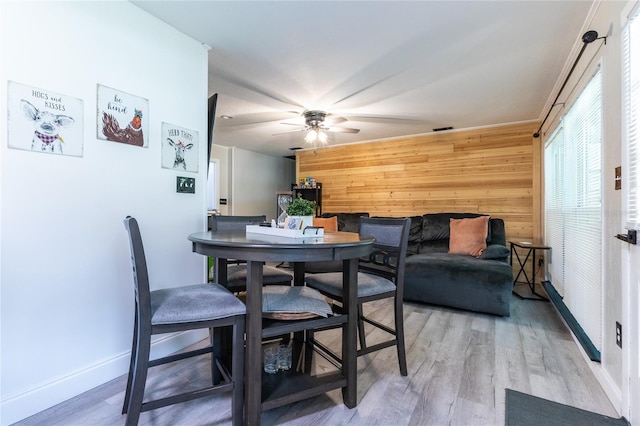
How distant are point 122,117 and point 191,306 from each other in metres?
1.31

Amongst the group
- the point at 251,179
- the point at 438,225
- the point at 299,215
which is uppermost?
the point at 251,179

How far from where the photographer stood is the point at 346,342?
1.53 metres

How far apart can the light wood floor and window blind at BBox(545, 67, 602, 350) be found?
13.6 inches

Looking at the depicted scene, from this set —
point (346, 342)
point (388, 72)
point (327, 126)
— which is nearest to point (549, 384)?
point (346, 342)

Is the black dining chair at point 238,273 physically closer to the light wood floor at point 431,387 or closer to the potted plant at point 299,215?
the potted plant at point 299,215

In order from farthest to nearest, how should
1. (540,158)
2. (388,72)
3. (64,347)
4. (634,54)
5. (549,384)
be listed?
(540,158)
(388,72)
(549,384)
(64,347)
(634,54)

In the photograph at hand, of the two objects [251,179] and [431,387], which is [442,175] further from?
[251,179]

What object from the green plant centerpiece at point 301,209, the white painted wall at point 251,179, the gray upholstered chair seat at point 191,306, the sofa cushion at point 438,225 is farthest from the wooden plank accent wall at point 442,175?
the gray upholstered chair seat at point 191,306

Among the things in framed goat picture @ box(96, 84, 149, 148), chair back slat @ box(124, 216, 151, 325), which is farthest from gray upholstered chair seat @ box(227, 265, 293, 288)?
framed goat picture @ box(96, 84, 149, 148)

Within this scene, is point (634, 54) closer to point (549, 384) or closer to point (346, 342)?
point (549, 384)

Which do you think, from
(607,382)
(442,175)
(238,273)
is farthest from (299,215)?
(442,175)

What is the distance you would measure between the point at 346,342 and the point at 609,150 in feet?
5.84

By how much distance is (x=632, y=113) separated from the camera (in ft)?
4.60

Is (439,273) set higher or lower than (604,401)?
higher
